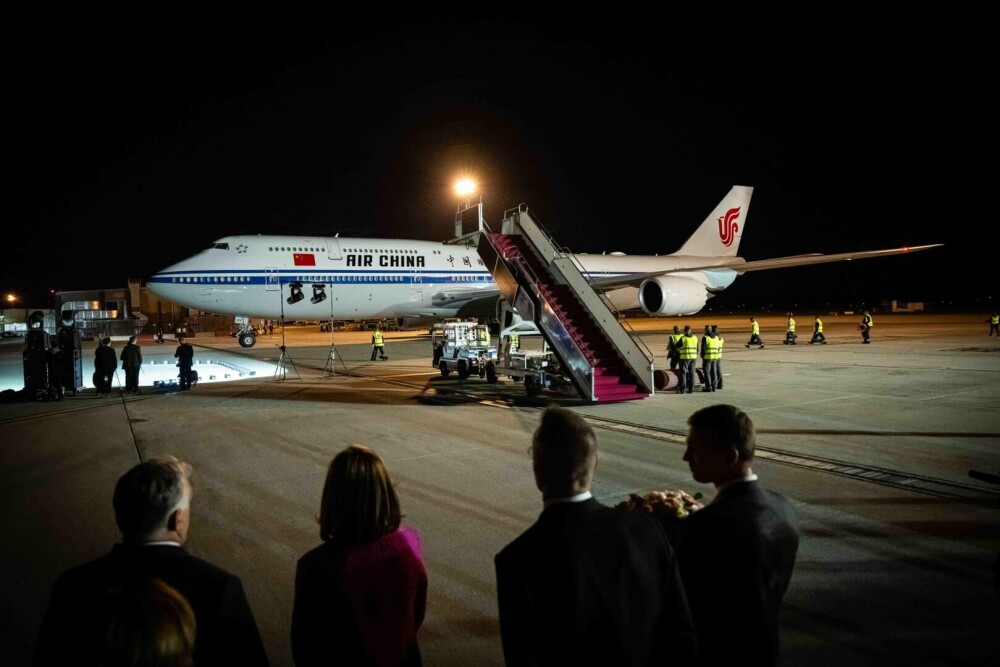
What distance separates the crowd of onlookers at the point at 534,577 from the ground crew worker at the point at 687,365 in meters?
11.9

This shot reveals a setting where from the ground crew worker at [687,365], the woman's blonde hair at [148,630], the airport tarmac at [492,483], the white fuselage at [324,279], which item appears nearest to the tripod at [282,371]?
the airport tarmac at [492,483]

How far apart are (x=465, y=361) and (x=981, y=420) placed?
10.6 m

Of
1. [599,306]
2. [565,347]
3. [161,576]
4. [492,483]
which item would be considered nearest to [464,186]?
[599,306]

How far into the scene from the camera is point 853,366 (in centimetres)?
1773

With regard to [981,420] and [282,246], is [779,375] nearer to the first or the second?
[981,420]

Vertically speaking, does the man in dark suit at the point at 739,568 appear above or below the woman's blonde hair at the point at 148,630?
below

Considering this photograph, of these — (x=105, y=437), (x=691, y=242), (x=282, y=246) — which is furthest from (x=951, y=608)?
(x=691, y=242)

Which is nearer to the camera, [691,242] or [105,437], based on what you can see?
[105,437]

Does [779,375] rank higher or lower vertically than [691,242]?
lower

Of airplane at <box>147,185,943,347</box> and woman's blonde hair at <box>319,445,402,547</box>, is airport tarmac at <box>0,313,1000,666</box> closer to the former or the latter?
woman's blonde hair at <box>319,445,402,547</box>

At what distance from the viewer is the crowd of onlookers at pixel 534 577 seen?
2.04 meters

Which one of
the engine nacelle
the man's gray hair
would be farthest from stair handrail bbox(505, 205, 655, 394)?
→ the man's gray hair

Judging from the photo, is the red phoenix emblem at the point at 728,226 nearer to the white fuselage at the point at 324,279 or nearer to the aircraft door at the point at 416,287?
the white fuselage at the point at 324,279

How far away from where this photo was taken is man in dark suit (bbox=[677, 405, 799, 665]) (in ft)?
7.87
